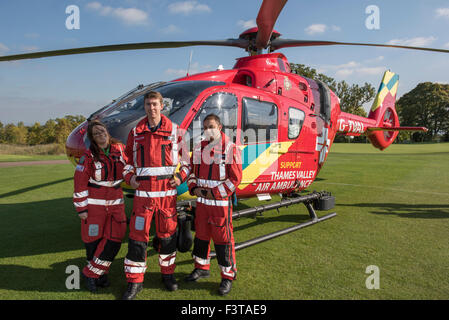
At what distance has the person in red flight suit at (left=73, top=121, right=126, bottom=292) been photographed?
2.94 m

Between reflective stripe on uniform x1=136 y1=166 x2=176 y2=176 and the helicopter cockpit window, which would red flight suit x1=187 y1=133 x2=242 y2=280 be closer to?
reflective stripe on uniform x1=136 y1=166 x2=176 y2=176

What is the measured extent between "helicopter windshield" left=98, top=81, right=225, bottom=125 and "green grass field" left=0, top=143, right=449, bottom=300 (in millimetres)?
1902

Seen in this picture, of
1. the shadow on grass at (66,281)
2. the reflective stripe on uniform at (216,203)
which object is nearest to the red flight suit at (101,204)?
the shadow on grass at (66,281)

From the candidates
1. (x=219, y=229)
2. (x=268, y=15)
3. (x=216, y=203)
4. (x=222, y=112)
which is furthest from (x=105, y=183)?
(x=268, y=15)

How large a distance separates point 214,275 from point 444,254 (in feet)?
10.6

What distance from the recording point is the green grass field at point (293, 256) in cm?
296

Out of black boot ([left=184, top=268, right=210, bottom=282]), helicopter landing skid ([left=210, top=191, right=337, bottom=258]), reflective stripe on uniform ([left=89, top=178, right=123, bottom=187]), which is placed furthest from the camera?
helicopter landing skid ([left=210, top=191, right=337, bottom=258])

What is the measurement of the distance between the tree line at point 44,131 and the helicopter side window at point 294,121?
30.0 m

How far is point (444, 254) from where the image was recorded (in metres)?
3.89

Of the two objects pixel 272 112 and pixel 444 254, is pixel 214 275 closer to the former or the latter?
pixel 272 112

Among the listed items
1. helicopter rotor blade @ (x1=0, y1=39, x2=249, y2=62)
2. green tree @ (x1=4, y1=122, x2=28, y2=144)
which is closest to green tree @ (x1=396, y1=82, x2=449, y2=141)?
helicopter rotor blade @ (x1=0, y1=39, x2=249, y2=62)

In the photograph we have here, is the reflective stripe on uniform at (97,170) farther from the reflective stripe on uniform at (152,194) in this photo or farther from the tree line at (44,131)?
the tree line at (44,131)

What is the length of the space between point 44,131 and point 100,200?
6431 centimetres
